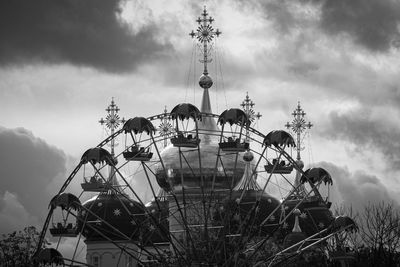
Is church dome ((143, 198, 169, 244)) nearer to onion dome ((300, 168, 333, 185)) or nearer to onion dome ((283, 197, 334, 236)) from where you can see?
onion dome ((300, 168, 333, 185))

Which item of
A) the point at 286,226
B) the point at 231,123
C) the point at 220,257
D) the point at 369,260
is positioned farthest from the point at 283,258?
the point at 286,226

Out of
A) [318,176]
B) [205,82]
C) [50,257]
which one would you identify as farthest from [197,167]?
[50,257]

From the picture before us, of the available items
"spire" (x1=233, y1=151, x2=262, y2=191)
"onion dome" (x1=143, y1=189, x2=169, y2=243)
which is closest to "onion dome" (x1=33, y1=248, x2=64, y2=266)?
"onion dome" (x1=143, y1=189, x2=169, y2=243)

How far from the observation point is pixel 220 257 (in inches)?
2068

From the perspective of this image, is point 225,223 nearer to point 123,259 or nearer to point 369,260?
point 369,260

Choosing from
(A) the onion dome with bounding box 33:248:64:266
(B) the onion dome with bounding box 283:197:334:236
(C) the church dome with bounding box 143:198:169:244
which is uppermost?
(B) the onion dome with bounding box 283:197:334:236

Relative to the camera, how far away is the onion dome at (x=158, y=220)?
51094 mm

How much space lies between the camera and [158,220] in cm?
5250

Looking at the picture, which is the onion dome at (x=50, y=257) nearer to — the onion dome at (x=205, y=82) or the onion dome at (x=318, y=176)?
the onion dome at (x=318, y=176)

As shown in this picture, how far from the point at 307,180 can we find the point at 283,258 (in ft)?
13.2

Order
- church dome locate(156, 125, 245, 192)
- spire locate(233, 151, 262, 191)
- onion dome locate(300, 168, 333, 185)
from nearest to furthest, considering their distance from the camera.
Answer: onion dome locate(300, 168, 333, 185), spire locate(233, 151, 262, 191), church dome locate(156, 125, 245, 192)

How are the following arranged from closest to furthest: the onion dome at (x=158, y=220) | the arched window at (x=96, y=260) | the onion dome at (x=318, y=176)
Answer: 1. the onion dome at (x=158, y=220)
2. the onion dome at (x=318, y=176)
3. the arched window at (x=96, y=260)

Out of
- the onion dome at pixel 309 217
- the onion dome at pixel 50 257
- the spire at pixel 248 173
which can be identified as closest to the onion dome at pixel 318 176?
the onion dome at pixel 50 257

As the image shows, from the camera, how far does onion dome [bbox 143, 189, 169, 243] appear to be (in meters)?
51.1
